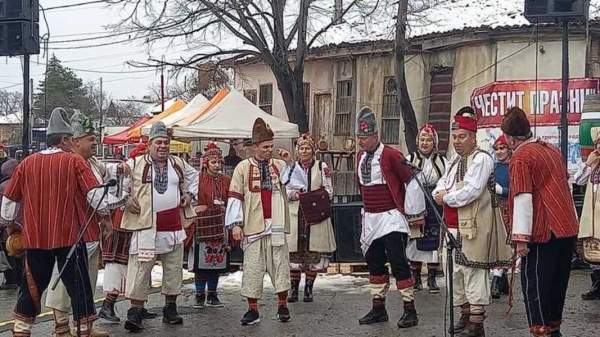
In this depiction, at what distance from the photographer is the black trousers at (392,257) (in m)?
8.20

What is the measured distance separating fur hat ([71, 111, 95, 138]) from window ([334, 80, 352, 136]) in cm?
1525

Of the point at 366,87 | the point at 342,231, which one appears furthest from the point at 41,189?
the point at 366,87

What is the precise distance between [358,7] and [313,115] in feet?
15.4

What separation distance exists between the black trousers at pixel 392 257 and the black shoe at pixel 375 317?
14.5 inches

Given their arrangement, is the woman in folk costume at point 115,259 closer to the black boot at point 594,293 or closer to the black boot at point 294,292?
the black boot at point 294,292

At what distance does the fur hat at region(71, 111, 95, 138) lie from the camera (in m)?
7.92

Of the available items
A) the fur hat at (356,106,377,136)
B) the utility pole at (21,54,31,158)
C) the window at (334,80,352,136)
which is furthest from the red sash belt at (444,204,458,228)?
the window at (334,80,352,136)

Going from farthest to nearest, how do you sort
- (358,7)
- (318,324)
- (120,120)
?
1. (120,120)
2. (358,7)
3. (318,324)

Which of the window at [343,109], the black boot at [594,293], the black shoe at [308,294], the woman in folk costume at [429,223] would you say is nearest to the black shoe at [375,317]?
the black shoe at [308,294]

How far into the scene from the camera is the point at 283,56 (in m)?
21.2

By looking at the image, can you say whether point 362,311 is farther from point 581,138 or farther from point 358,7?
point 358,7

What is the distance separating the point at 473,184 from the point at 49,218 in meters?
3.55

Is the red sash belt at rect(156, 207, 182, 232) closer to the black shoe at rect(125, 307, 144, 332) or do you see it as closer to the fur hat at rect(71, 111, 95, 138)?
the black shoe at rect(125, 307, 144, 332)

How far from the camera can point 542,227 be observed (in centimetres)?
654
